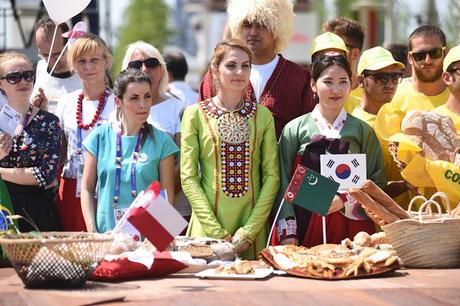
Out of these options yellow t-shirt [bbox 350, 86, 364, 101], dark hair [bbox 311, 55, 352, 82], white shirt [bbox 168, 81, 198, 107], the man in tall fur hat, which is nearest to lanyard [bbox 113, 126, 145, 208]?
the man in tall fur hat

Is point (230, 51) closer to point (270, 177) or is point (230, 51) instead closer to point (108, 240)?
point (270, 177)

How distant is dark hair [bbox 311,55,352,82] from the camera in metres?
7.40

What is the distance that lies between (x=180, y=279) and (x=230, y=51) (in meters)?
1.63

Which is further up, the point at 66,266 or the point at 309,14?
the point at 309,14

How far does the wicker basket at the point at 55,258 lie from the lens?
595 cm

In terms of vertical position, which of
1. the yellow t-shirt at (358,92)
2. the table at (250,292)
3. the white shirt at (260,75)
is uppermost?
the white shirt at (260,75)

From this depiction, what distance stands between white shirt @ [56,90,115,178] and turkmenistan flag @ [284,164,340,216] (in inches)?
60.5

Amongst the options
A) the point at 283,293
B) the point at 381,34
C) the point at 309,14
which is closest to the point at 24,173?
the point at 283,293

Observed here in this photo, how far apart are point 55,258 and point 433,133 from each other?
2457 millimetres

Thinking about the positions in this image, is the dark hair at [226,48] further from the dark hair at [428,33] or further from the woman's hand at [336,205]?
the dark hair at [428,33]

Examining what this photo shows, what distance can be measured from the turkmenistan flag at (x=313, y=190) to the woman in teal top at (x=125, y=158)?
2.82 feet

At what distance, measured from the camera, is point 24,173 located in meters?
7.39

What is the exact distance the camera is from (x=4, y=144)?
288 inches

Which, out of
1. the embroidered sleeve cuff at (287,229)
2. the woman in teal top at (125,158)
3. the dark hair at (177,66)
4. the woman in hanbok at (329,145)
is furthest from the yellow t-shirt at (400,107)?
the dark hair at (177,66)
